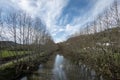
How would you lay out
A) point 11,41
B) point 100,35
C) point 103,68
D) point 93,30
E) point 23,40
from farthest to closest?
point 93,30
point 23,40
point 100,35
point 11,41
point 103,68

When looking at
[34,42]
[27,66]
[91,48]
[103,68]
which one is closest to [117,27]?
[103,68]

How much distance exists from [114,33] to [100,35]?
696cm

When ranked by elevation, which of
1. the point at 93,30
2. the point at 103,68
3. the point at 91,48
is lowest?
the point at 103,68

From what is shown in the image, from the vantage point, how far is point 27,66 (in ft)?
100

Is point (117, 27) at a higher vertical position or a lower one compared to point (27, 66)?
higher

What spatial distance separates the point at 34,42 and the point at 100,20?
1919 centimetres

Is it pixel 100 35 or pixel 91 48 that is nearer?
pixel 100 35

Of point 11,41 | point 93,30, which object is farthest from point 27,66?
point 93,30

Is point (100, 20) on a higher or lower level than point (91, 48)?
higher

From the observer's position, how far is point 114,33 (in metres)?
24.2

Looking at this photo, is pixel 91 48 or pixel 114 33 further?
pixel 91 48

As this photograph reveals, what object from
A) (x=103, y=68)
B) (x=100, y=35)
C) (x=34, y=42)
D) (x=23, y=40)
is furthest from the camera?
(x=34, y=42)

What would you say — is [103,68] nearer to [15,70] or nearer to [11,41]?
[15,70]

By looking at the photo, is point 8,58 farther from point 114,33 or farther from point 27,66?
point 114,33
